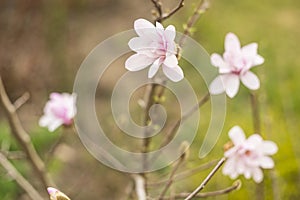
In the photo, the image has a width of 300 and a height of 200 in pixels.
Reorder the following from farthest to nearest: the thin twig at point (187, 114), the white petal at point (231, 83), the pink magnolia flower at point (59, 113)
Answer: the pink magnolia flower at point (59, 113), the thin twig at point (187, 114), the white petal at point (231, 83)

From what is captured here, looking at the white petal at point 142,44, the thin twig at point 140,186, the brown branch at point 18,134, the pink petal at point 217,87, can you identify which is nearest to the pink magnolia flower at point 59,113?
the brown branch at point 18,134

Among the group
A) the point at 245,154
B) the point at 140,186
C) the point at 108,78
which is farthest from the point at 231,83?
the point at 108,78

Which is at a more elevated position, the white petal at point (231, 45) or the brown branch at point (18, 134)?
the white petal at point (231, 45)

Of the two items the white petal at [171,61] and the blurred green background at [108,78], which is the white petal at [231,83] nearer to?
the white petal at [171,61]

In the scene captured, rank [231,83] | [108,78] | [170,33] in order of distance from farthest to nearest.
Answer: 1. [108,78]
2. [231,83]
3. [170,33]

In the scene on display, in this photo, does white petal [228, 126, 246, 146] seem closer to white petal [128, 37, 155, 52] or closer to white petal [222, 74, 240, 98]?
white petal [222, 74, 240, 98]

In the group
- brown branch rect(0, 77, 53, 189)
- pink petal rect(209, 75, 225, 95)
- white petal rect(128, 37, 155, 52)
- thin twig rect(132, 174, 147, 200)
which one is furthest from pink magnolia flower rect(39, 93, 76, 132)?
white petal rect(128, 37, 155, 52)

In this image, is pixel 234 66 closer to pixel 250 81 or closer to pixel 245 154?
pixel 250 81
